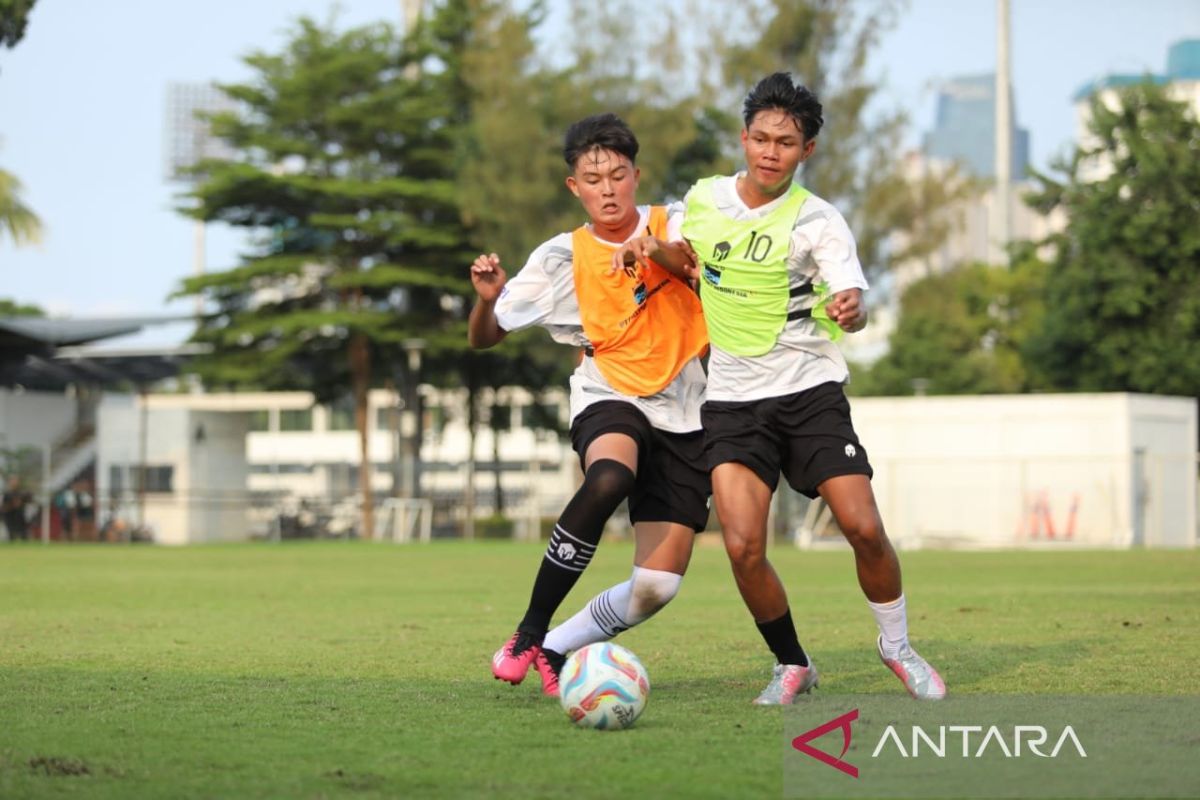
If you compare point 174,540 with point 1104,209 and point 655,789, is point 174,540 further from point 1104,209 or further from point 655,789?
Answer: point 655,789

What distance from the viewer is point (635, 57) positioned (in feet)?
141

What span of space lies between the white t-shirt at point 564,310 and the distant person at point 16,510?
33.6 metres

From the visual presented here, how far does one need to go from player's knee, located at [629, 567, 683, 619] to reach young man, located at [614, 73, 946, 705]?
0.99ft

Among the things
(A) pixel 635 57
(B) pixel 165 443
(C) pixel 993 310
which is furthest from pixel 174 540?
(C) pixel 993 310

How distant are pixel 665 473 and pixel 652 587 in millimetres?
461

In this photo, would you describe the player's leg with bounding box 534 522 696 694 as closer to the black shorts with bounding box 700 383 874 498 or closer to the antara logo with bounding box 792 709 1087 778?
the black shorts with bounding box 700 383 874 498

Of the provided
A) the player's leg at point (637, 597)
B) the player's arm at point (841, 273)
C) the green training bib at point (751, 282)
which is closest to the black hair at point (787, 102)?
the green training bib at point (751, 282)

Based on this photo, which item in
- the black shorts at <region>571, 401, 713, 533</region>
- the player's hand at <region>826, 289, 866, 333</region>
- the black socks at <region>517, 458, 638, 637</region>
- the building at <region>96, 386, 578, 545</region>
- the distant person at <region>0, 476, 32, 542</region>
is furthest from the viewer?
the building at <region>96, 386, 578, 545</region>

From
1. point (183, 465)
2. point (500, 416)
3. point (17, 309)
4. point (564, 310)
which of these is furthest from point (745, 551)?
point (17, 309)

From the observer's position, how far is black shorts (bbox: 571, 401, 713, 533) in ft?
22.1

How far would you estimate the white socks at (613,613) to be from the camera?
22.0ft

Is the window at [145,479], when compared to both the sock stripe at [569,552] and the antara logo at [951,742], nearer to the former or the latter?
the sock stripe at [569,552]

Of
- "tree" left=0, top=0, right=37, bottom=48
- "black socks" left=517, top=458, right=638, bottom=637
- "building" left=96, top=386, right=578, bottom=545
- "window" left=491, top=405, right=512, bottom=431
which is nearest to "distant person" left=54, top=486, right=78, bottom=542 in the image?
"building" left=96, top=386, right=578, bottom=545

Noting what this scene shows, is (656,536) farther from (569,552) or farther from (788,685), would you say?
(788,685)
